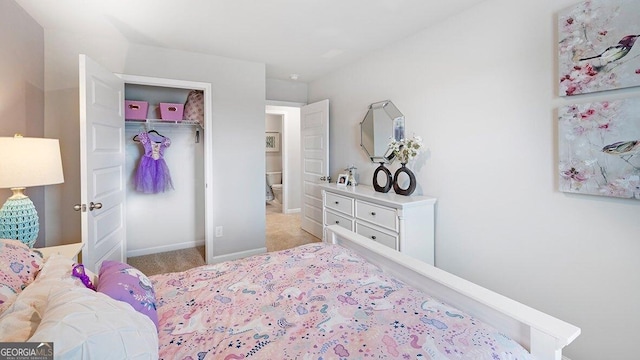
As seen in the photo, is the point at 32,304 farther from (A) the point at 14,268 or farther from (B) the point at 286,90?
(B) the point at 286,90

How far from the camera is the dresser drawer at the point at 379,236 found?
2.50 meters

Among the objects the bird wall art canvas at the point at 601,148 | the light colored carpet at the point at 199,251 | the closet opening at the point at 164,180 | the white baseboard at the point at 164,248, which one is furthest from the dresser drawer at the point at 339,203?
the white baseboard at the point at 164,248

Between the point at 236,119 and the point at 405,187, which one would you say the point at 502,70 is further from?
the point at 236,119

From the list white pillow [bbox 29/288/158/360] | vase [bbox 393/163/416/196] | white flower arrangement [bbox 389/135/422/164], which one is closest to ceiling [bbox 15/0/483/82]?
white flower arrangement [bbox 389/135/422/164]

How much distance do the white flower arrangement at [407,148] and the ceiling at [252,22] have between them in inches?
39.1

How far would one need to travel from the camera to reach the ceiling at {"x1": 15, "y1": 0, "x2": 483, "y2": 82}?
2.23m

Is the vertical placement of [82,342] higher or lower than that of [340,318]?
higher

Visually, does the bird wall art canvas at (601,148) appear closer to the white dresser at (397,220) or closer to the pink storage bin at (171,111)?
the white dresser at (397,220)

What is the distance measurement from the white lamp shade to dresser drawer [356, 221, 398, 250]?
2330mm

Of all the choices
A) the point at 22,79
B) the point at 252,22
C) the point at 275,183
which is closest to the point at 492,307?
the point at 252,22

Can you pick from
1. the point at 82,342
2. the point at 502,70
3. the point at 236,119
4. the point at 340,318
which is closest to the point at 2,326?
the point at 82,342

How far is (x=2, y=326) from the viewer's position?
2.33 ft

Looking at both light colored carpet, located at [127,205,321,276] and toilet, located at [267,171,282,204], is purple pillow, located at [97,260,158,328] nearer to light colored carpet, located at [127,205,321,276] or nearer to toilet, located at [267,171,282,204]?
light colored carpet, located at [127,205,321,276]

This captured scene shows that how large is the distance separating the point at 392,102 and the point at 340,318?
245cm
